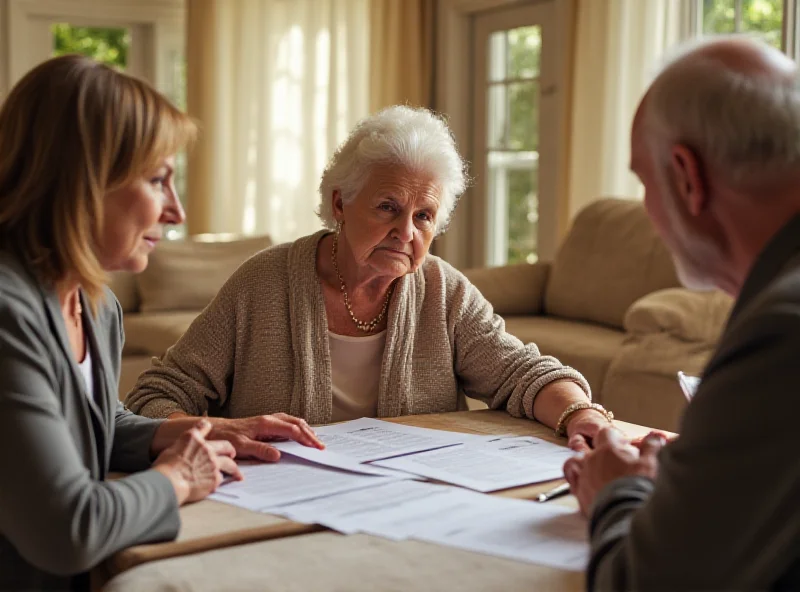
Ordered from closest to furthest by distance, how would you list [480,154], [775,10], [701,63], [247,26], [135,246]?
[701,63], [135,246], [775,10], [480,154], [247,26]

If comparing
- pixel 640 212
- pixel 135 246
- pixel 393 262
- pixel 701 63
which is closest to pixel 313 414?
pixel 393 262

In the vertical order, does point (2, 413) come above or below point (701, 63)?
below

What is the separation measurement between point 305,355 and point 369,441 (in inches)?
16.0

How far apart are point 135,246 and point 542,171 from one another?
4.65 metres

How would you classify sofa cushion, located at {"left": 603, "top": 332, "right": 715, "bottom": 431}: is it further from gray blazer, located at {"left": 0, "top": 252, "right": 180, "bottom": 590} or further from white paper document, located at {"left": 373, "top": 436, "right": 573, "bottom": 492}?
gray blazer, located at {"left": 0, "top": 252, "right": 180, "bottom": 590}

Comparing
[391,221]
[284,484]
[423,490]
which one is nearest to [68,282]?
[284,484]

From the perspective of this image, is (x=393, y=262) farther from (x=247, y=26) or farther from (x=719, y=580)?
(x=247, y=26)

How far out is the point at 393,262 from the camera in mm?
1987

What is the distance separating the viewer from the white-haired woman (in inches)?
76.4

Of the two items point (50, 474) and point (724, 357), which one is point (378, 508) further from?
point (724, 357)

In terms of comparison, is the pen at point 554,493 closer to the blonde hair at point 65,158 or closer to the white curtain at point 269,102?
the blonde hair at point 65,158

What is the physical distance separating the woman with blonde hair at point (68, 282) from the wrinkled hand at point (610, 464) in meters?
0.48

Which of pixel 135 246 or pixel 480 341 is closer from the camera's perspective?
pixel 135 246

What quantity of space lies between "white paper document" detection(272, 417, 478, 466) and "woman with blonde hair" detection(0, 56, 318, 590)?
26 cm
